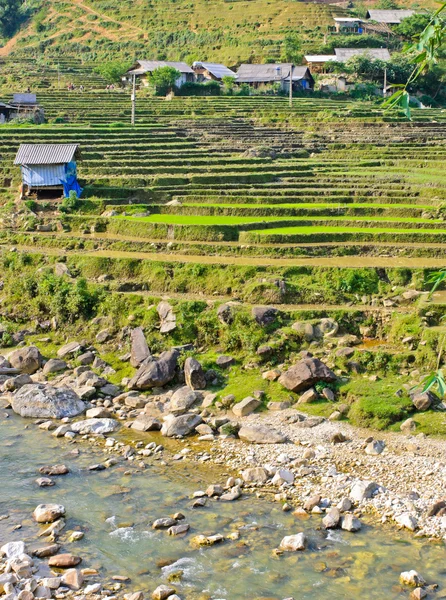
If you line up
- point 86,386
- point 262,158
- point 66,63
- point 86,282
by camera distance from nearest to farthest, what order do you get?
1. point 86,386
2. point 86,282
3. point 262,158
4. point 66,63

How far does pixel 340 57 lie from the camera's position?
6191 cm

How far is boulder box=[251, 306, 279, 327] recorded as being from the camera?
63.0ft

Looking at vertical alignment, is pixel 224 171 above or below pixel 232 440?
above

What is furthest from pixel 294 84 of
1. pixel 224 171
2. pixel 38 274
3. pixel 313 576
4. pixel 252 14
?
pixel 313 576

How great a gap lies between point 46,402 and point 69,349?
9.80ft

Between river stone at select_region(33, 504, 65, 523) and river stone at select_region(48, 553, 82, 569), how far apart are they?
3.83 ft

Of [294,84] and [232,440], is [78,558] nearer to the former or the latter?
[232,440]

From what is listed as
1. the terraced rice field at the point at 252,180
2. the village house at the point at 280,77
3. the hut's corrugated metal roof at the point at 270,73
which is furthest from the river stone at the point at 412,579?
the hut's corrugated metal roof at the point at 270,73

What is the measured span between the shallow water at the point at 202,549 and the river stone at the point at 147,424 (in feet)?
5.58

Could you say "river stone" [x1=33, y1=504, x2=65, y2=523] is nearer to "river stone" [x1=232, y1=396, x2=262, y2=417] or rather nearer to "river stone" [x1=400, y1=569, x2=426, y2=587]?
"river stone" [x1=232, y1=396, x2=262, y2=417]

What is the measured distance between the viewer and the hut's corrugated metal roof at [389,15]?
71.6 m

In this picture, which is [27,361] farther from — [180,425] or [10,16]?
[10,16]

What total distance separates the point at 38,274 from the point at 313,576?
14.6m

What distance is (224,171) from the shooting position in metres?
31.8
